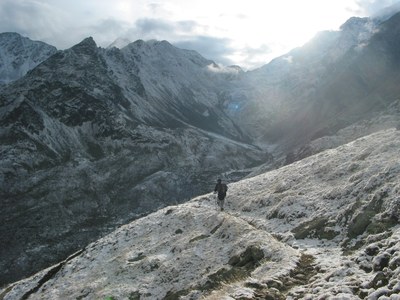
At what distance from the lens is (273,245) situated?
99.2 ft

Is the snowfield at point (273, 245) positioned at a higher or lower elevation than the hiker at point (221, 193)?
lower

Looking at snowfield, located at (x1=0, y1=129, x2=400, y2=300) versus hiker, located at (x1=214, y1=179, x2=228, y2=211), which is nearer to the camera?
snowfield, located at (x1=0, y1=129, x2=400, y2=300)

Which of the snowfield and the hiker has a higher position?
the hiker

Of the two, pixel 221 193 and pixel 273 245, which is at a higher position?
pixel 221 193

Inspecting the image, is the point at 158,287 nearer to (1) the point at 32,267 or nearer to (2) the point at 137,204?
(1) the point at 32,267

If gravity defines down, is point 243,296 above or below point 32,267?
above

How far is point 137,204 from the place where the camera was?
189m

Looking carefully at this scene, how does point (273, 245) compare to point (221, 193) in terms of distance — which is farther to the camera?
point (221, 193)

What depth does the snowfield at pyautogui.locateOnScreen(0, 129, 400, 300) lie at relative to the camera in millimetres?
23250

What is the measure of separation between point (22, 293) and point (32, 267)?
89267 mm

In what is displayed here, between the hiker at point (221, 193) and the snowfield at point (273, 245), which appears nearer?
the snowfield at point (273, 245)

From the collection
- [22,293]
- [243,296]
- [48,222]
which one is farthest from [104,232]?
[243,296]

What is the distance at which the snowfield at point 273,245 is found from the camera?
23250 mm

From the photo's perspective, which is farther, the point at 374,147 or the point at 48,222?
the point at 48,222
